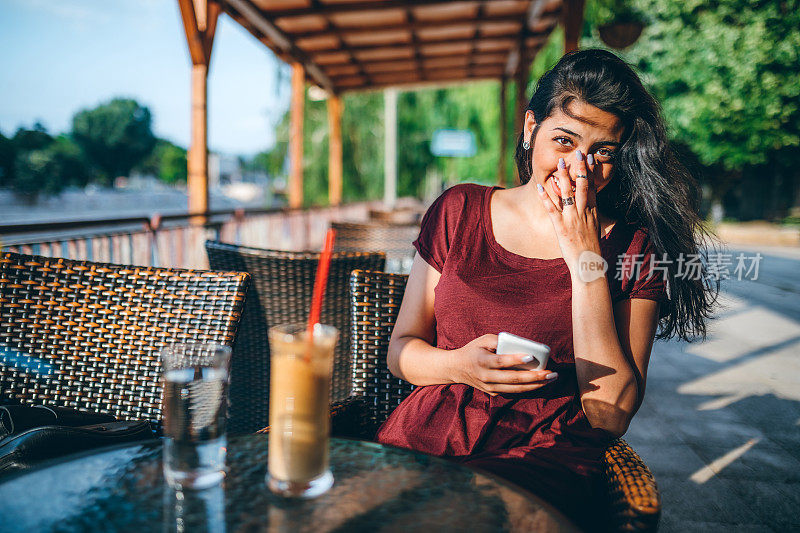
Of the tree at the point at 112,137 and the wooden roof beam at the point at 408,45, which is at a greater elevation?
the tree at the point at 112,137

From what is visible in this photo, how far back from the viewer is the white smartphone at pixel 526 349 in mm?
1058

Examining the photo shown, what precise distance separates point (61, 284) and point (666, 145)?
5.39 ft

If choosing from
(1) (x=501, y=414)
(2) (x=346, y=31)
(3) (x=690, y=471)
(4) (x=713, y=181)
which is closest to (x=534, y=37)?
(2) (x=346, y=31)

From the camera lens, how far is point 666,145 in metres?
1.49

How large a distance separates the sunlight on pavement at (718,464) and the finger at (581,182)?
172 cm

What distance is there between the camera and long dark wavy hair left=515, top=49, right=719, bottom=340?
141 cm

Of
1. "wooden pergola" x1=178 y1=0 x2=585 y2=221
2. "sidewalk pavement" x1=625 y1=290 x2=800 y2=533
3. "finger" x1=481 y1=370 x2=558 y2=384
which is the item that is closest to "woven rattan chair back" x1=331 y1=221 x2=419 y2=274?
"sidewalk pavement" x1=625 y1=290 x2=800 y2=533

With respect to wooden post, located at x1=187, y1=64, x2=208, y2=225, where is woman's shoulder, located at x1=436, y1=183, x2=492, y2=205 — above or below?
below

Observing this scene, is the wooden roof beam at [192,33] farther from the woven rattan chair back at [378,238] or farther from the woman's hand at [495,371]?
the woman's hand at [495,371]

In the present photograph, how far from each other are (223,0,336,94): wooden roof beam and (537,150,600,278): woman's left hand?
5.16 m

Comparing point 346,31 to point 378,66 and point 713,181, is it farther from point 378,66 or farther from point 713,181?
point 713,181

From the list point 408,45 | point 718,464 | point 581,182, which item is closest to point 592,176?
point 581,182

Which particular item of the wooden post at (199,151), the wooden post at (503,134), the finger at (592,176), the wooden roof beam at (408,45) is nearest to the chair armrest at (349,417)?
the finger at (592,176)

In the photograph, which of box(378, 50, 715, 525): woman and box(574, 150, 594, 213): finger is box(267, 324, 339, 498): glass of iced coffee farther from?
box(574, 150, 594, 213): finger
